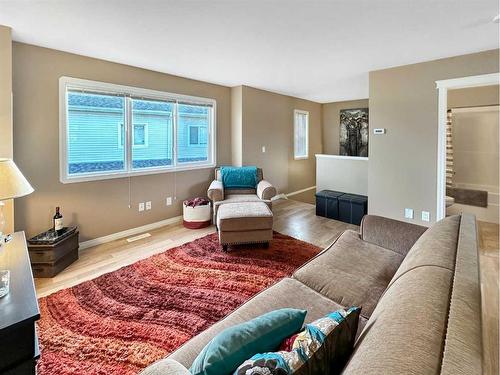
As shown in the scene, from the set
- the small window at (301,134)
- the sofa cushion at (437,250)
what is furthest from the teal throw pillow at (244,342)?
the small window at (301,134)

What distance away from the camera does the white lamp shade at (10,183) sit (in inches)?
57.3

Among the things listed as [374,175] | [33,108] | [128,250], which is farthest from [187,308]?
[374,175]

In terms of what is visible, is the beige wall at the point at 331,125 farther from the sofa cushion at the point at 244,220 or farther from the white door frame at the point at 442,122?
the sofa cushion at the point at 244,220

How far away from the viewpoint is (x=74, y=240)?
2998 mm

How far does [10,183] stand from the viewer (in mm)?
1492

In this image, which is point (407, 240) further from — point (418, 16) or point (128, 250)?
point (128, 250)

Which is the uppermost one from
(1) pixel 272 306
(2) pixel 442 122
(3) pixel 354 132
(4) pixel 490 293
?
(3) pixel 354 132

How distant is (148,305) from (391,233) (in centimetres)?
197

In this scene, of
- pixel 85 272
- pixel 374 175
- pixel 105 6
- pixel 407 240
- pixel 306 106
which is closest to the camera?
pixel 407 240

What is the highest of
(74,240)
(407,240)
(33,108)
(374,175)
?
(33,108)

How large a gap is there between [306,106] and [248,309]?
239 inches

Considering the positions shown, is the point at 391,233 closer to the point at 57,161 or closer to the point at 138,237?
the point at 138,237

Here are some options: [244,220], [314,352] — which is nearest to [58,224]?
[244,220]

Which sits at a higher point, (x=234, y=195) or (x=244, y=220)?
(x=234, y=195)
